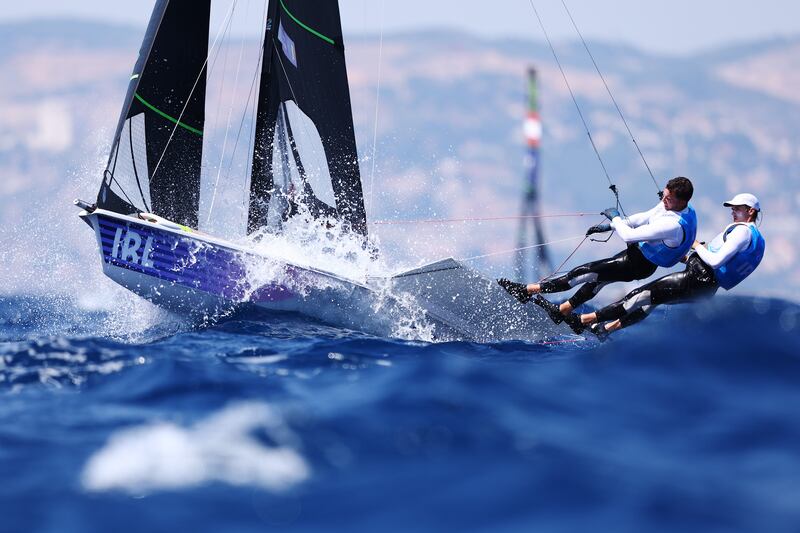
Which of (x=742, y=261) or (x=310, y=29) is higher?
(x=310, y=29)

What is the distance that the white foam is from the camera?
389 centimetres

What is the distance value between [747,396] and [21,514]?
10.7 feet

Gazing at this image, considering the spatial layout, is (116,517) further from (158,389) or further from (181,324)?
(181,324)

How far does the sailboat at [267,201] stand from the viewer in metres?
8.27

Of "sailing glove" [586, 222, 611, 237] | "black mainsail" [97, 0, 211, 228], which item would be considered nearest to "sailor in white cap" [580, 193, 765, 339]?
"sailing glove" [586, 222, 611, 237]

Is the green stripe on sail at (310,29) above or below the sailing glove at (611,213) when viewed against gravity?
above

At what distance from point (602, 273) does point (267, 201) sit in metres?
3.41

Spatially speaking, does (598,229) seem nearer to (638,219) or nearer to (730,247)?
(638,219)

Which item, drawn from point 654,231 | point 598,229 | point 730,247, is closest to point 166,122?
point 598,229

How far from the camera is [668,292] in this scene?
7.78 metres

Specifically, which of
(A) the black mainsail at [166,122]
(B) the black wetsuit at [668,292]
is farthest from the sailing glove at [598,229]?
(A) the black mainsail at [166,122]

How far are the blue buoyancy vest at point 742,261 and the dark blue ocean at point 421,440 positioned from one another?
1.18 meters

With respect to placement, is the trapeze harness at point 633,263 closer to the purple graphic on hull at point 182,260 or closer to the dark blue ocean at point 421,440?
the dark blue ocean at point 421,440

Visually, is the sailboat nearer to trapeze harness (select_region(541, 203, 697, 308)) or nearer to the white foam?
trapeze harness (select_region(541, 203, 697, 308))
